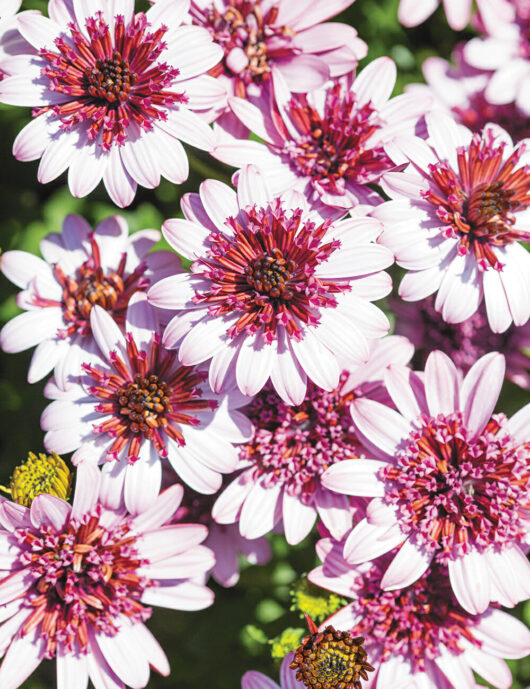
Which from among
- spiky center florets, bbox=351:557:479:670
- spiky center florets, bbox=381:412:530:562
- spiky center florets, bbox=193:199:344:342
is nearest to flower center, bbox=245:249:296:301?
spiky center florets, bbox=193:199:344:342

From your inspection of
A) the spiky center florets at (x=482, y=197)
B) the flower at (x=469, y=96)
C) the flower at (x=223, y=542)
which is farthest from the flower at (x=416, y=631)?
the flower at (x=469, y=96)

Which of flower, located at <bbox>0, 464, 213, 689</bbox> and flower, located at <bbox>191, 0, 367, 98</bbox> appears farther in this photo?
flower, located at <bbox>191, 0, 367, 98</bbox>

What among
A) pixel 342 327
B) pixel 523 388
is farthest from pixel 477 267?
pixel 523 388

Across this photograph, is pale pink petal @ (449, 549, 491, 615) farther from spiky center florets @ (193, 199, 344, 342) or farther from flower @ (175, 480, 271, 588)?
spiky center florets @ (193, 199, 344, 342)

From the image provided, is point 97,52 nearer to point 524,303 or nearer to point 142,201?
point 142,201

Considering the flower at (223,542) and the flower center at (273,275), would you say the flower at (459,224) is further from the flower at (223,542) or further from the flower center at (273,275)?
the flower at (223,542)

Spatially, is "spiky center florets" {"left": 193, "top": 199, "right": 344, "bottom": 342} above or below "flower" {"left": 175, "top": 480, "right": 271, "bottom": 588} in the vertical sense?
above

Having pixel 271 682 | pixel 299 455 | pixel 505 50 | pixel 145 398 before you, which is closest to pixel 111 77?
pixel 145 398

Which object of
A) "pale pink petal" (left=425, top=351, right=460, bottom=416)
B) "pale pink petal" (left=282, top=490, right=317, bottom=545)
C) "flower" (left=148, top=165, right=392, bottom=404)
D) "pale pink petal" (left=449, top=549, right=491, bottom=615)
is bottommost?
"pale pink petal" (left=449, top=549, right=491, bottom=615)
